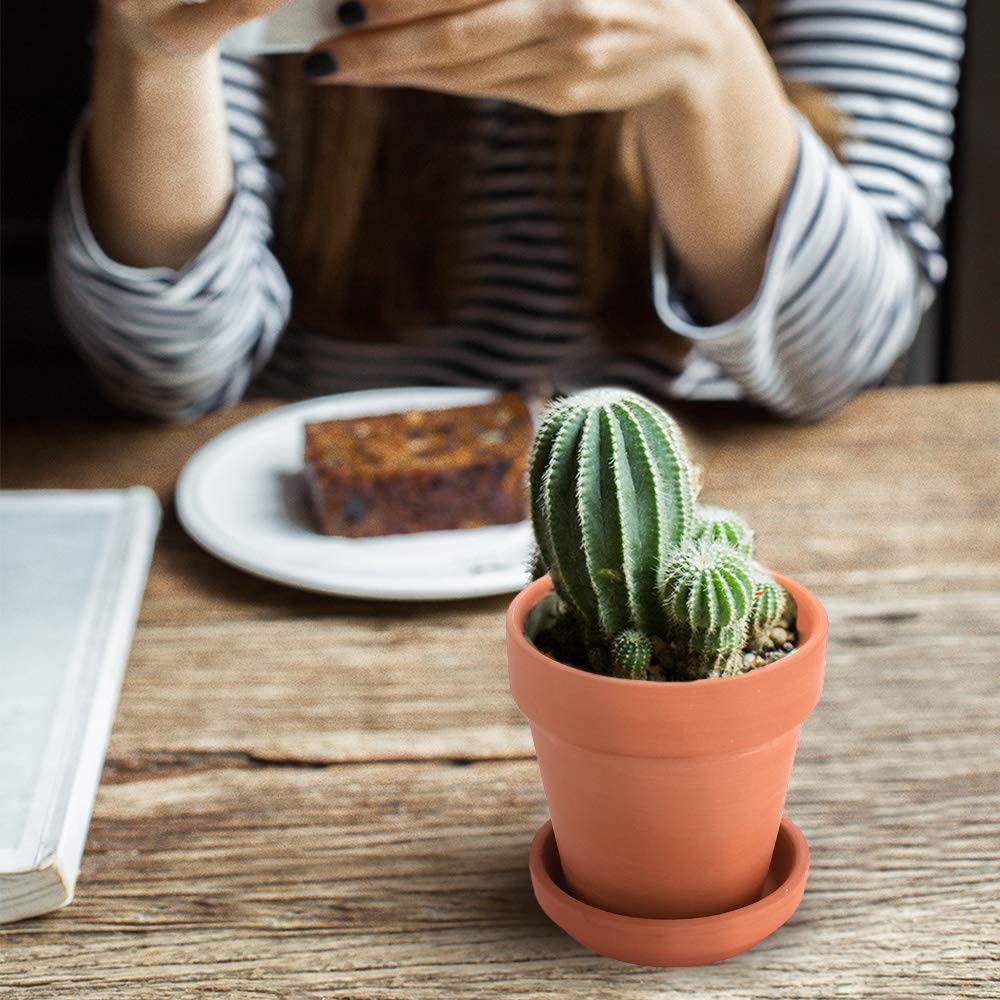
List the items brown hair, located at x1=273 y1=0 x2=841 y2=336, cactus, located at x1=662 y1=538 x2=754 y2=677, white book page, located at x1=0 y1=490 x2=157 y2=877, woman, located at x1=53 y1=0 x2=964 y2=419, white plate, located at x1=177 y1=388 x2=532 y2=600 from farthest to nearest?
brown hair, located at x1=273 y1=0 x2=841 y2=336 → woman, located at x1=53 y1=0 x2=964 y2=419 → white plate, located at x1=177 y1=388 x2=532 y2=600 → white book page, located at x1=0 y1=490 x2=157 y2=877 → cactus, located at x1=662 y1=538 x2=754 y2=677

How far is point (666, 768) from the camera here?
357 millimetres

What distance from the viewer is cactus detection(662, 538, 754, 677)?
0.34m

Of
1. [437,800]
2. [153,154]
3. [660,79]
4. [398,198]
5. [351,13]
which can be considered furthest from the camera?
[398,198]

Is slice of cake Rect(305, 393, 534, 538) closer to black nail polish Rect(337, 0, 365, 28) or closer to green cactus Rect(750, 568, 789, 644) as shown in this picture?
Result: black nail polish Rect(337, 0, 365, 28)

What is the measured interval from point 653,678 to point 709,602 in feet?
0.15

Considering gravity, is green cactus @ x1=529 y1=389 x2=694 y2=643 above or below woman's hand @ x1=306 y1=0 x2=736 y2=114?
below

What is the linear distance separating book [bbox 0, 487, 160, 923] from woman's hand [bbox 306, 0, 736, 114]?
13.0 inches

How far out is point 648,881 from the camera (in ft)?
1.26

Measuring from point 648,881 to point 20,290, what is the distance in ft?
4.61

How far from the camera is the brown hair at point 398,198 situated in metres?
1.15

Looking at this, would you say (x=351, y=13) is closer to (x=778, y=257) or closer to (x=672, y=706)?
(x=778, y=257)

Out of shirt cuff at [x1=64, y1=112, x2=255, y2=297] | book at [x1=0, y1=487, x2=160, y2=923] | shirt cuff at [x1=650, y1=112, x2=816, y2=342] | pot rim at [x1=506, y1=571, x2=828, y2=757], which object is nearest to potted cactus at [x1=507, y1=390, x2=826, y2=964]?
pot rim at [x1=506, y1=571, x2=828, y2=757]

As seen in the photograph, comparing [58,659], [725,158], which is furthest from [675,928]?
[725,158]

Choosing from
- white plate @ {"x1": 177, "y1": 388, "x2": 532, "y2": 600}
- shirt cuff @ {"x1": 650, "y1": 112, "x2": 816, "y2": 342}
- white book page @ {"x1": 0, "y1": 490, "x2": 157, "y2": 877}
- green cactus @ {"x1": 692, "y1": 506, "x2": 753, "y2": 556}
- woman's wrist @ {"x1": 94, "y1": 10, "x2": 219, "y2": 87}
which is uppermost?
woman's wrist @ {"x1": 94, "y1": 10, "x2": 219, "y2": 87}
